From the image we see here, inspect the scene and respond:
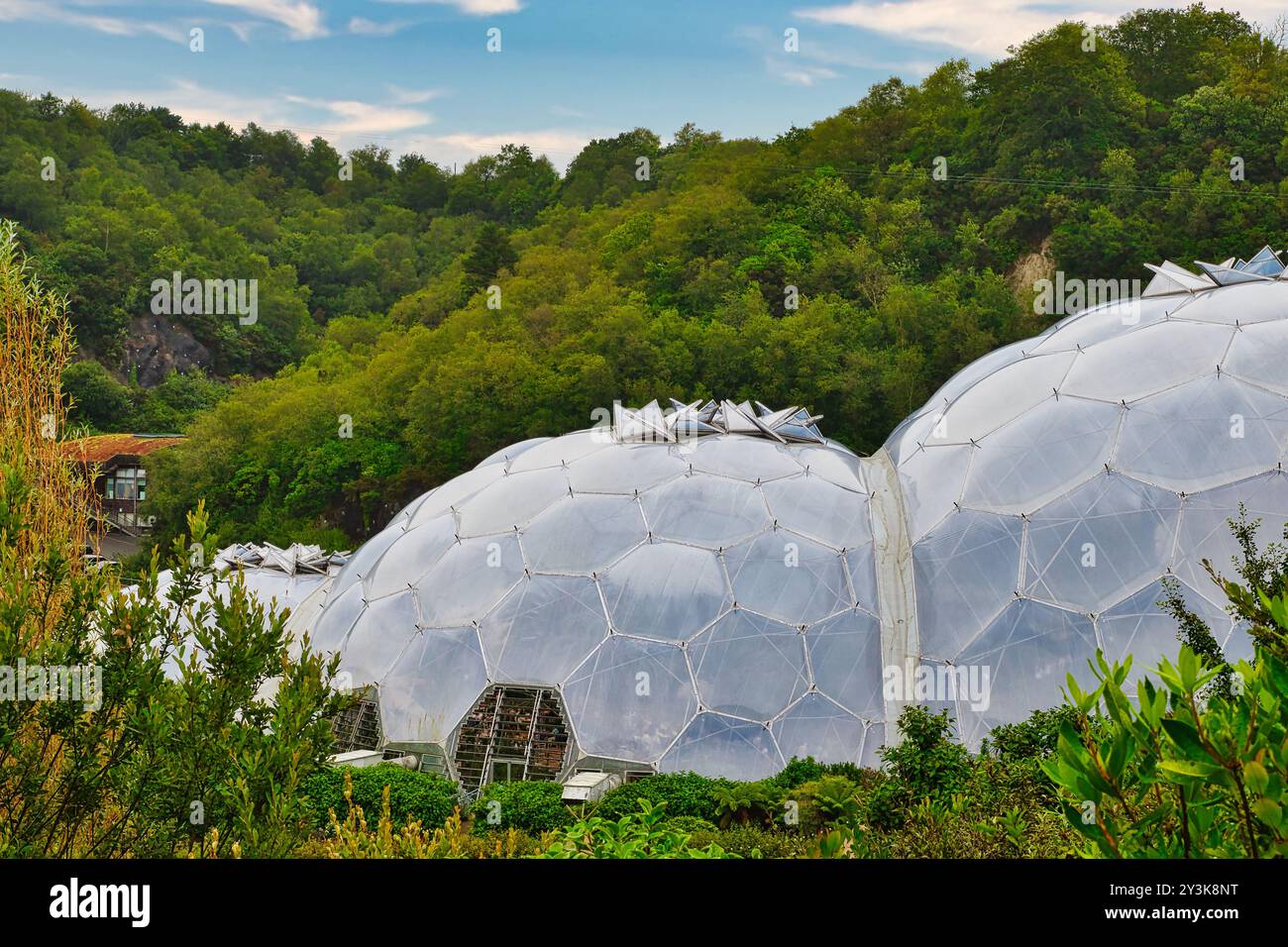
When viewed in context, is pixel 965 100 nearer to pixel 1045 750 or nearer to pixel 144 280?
pixel 144 280

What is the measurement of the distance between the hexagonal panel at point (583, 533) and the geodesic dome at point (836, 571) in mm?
41

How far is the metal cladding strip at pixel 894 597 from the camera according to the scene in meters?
14.7

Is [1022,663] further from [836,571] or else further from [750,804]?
[750,804]

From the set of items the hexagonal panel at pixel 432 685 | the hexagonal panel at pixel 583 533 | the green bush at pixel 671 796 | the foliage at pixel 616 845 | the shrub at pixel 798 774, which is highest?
the hexagonal panel at pixel 583 533

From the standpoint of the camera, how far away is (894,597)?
15.7 m

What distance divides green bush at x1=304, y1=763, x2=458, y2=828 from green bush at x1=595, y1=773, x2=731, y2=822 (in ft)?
6.29

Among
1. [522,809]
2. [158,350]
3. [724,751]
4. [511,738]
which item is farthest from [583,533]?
[158,350]

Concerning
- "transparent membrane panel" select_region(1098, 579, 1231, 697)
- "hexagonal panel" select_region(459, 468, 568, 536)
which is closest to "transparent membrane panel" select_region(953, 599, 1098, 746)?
"transparent membrane panel" select_region(1098, 579, 1231, 697)

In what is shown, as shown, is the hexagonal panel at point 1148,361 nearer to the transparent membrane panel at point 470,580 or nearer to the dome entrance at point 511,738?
the transparent membrane panel at point 470,580

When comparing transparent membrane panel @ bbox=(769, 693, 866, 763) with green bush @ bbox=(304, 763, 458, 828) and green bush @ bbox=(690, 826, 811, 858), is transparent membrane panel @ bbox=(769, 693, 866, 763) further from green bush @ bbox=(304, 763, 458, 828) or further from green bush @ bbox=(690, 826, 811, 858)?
green bush @ bbox=(304, 763, 458, 828)

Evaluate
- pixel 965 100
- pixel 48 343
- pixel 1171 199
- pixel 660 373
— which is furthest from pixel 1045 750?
pixel 965 100

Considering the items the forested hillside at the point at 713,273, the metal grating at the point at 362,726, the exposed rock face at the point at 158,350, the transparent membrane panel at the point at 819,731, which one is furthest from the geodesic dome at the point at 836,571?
the exposed rock face at the point at 158,350

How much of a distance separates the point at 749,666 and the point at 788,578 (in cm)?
147
